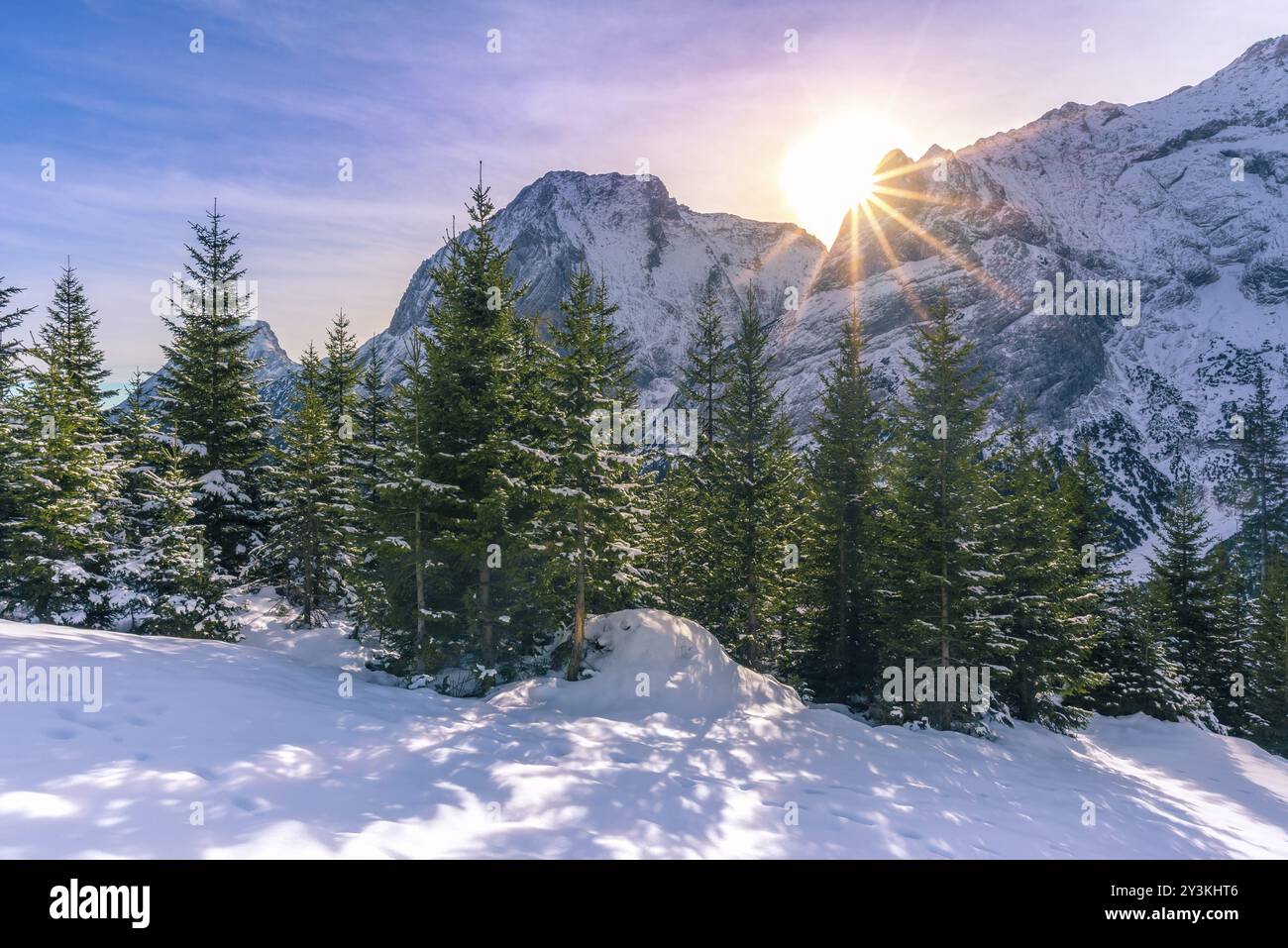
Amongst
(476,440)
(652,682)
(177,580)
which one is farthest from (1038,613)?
(177,580)

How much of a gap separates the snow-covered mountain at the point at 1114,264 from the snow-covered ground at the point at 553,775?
3956 inches

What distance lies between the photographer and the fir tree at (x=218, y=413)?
79.2ft

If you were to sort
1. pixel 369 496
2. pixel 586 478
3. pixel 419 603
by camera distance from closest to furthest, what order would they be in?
pixel 419 603 → pixel 586 478 → pixel 369 496

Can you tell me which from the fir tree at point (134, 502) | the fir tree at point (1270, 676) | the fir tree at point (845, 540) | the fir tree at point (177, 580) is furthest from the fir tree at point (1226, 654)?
the fir tree at point (134, 502)

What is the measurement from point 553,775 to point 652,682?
7109mm

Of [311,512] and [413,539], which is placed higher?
[311,512]

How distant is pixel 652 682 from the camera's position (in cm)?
1557

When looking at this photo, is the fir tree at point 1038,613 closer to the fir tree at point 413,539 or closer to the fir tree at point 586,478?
the fir tree at point 586,478

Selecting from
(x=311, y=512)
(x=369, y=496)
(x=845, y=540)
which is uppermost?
(x=369, y=496)

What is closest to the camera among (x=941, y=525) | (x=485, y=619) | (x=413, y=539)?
(x=485, y=619)

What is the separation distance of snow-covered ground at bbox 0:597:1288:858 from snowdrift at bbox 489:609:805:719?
0.24 feet

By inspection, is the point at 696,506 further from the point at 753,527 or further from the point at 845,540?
the point at 845,540

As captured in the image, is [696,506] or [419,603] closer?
[419,603]
